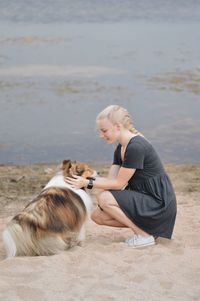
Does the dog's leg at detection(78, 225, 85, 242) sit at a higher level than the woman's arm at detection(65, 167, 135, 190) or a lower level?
lower

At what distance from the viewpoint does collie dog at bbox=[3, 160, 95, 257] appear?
5.39 m

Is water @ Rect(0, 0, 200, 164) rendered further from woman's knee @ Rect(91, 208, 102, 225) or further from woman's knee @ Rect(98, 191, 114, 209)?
woman's knee @ Rect(98, 191, 114, 209)

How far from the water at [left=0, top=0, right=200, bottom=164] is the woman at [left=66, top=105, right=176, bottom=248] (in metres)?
3.57

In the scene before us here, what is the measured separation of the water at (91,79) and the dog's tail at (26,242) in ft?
12.7

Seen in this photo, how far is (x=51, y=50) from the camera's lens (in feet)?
46.2

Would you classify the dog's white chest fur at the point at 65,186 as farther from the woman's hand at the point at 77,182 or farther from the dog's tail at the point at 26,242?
the dog's tail at the point at 26,242

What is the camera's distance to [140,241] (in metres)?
5.73

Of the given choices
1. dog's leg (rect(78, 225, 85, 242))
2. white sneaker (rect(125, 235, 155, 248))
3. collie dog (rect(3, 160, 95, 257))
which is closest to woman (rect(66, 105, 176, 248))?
white sneaker (rect(125, 235, 155, 248))

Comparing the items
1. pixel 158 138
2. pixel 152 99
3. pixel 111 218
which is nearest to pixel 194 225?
pixel 111 218

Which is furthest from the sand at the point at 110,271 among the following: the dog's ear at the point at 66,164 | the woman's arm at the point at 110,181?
the dog's ear at the point at 66,164

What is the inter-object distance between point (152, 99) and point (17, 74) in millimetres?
2497

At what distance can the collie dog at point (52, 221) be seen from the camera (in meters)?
5.39

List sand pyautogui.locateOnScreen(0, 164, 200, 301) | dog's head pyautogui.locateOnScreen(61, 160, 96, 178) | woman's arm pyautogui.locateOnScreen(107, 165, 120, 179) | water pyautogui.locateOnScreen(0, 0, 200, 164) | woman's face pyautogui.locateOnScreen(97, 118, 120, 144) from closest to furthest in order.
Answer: sand pyautogui.locateOnScreen(0, 164, 200, 301)
woman's face pyautogui.locateOnScreen(97, 118, 120, 144)
dog's head pyautogui.locateOnScreen(61, 160, 96, 178)
woman's arm pyautogui.locateOnScreen(107, 165, 120, 179)
water pyautogui.locateOnScreen(0, 0, 200, 164)

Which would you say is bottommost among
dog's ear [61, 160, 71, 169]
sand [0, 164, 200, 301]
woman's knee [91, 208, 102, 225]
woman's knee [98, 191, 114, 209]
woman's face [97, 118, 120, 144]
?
sand [0, 164, 200, 301]
